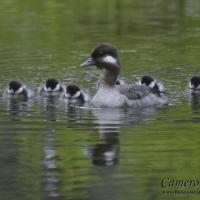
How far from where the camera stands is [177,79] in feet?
56.3

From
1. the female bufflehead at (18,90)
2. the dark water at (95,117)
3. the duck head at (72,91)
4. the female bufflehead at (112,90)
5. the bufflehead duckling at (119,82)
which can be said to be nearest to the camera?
the dark water at (95,117)

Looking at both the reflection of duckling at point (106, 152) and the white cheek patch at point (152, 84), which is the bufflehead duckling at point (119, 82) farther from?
the reflection of duckling at point (106, 152)

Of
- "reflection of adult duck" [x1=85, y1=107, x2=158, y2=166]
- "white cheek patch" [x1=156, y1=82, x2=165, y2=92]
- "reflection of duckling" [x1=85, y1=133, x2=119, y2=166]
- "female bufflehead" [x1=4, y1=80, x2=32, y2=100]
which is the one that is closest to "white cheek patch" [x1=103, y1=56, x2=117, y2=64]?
"reflection of adult duck" [x1=85, y1=107, x2=158, y2=166]

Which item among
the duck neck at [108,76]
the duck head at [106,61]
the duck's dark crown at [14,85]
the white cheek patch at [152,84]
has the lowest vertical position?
the white cheek patch at [152,84]

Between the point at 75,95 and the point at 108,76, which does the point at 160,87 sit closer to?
the point at 108,76

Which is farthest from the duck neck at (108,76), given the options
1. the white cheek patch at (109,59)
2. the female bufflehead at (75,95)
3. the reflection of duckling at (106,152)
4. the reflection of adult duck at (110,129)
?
the reflection of duckling at (106,152)

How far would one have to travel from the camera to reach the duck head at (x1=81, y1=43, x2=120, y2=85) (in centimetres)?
1569

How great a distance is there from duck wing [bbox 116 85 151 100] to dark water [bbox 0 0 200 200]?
16.7 inches

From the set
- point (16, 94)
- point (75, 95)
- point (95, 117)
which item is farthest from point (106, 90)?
point (16, 94)

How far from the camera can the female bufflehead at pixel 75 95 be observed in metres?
16.0

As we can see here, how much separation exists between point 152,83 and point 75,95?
135 cm

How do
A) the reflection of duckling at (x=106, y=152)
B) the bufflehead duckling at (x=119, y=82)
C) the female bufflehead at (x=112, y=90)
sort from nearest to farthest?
1. the reflection of duckling at (x=106, y=152)
2. the female bufflehead at (x=112, y=90)
3. the bufflehead duckling at (x=119, y=82)

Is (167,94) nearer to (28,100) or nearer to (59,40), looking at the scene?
(28,100)

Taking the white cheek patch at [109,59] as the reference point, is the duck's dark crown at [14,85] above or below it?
below
